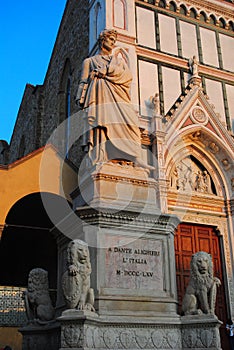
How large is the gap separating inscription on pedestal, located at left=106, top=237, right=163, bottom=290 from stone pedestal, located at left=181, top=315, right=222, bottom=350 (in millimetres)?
680

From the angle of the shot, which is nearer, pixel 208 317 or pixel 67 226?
pixel 208 317

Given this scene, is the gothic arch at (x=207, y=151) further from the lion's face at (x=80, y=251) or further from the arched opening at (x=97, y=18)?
the lion's face at (x=80, y=251)

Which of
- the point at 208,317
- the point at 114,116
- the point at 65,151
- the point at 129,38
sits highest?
the point at 129,38

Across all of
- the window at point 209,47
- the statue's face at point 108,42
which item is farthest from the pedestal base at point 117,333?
the window at point 209,47

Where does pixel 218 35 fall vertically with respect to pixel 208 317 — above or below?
above

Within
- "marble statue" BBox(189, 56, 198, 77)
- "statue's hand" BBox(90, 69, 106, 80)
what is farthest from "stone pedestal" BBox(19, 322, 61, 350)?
"marble statue" BBox(189, 56, 198, 77)

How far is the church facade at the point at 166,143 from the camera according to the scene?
1403 cm

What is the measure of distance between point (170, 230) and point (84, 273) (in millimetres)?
1864

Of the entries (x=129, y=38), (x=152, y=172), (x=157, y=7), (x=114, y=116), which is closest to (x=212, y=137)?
(x=152, y=172)

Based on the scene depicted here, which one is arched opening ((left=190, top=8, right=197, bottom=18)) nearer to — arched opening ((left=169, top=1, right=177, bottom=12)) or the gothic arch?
arched opening ((left=169, top=1, right=177, bottom=12))

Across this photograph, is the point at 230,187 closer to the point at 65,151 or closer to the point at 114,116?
the point at 65,151

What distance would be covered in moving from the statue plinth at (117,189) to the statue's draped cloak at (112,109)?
1.35 ft

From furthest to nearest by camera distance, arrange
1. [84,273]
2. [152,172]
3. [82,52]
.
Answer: [82,52] → [152,172] → [84,273]

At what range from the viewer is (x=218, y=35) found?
18453 millimetres
